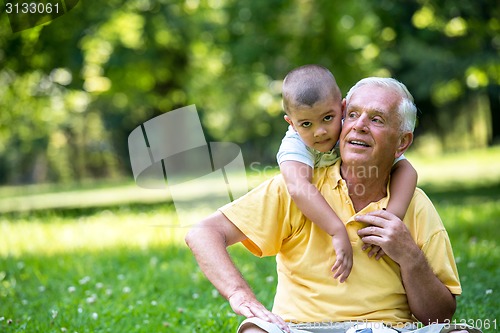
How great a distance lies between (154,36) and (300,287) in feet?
44.3

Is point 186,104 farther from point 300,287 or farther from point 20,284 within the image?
point 300,287

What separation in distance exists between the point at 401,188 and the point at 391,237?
25 centimetres

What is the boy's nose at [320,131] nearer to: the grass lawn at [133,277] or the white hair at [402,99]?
the white hair at [402,99]

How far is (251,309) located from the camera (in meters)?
2.63

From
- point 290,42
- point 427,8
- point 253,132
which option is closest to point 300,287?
point 427,8

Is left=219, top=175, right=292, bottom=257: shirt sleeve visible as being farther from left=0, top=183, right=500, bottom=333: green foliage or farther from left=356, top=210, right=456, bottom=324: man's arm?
left=0, top=183, right=500, bottom=333: green foliage

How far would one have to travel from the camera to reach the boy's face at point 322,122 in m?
2.96

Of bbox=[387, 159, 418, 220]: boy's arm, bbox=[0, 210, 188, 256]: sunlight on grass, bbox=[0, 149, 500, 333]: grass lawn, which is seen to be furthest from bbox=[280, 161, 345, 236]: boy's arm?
bbox=[0, 210, 188, 256]: sunlight on grass

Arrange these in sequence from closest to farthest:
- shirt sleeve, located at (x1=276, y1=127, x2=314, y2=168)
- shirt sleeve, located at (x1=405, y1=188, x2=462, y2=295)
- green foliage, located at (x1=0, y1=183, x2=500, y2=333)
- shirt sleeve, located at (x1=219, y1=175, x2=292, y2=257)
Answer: shirt sleeve, located at (x1=405, y1=188, x2=462, y2=295) → shirt sleeve, located at (x1=219, y1=175, x2=292, y2=257) → shirt sleeve, located at (x1=276, y1=127, x2=314, y2=168) → green foliage, located at (x1=0, y1=183, x2=500, y2=333)

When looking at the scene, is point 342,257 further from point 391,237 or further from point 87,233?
point 87,233

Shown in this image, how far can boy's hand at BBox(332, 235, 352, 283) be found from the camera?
9.01 ft

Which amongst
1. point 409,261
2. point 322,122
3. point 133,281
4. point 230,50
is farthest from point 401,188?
point 230,50

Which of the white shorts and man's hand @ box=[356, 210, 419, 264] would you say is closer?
the white shorts

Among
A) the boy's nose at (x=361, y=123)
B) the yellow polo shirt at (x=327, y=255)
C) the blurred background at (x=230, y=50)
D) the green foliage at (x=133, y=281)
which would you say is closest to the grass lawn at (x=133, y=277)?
the green foliage at (x=133, y=281)
